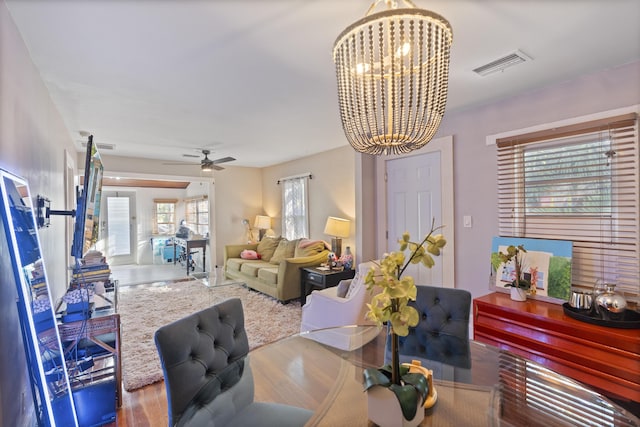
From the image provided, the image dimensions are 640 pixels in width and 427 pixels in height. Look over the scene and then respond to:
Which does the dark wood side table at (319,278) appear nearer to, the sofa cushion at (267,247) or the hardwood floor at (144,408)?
the sofa cushion at (267,247)

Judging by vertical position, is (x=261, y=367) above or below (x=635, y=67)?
below

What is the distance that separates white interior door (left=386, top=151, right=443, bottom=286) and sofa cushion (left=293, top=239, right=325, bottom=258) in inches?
52.0

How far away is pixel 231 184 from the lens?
678 centimetres

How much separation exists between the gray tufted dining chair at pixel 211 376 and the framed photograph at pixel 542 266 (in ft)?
7.03

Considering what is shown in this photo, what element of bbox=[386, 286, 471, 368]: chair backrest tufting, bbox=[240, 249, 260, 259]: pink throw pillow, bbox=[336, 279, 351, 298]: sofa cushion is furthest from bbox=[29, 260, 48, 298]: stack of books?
bbox=[240, 249, 260, 259]: pink throw pillow

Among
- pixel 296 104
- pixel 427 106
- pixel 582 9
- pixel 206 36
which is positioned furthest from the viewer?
pixel 296 104

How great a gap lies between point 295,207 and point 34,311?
187 inches

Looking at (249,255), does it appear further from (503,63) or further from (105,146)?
(503,63)

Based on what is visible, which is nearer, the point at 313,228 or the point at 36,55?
the point at 36,55

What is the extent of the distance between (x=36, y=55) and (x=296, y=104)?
1894mm

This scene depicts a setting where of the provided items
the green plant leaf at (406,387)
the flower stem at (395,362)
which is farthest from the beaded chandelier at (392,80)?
the green plant leaf at (406,387)

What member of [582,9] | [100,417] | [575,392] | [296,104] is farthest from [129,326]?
[582,9]

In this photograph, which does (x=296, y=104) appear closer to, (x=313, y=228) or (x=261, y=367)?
(x=261, y=367)

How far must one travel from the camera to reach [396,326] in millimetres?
979
